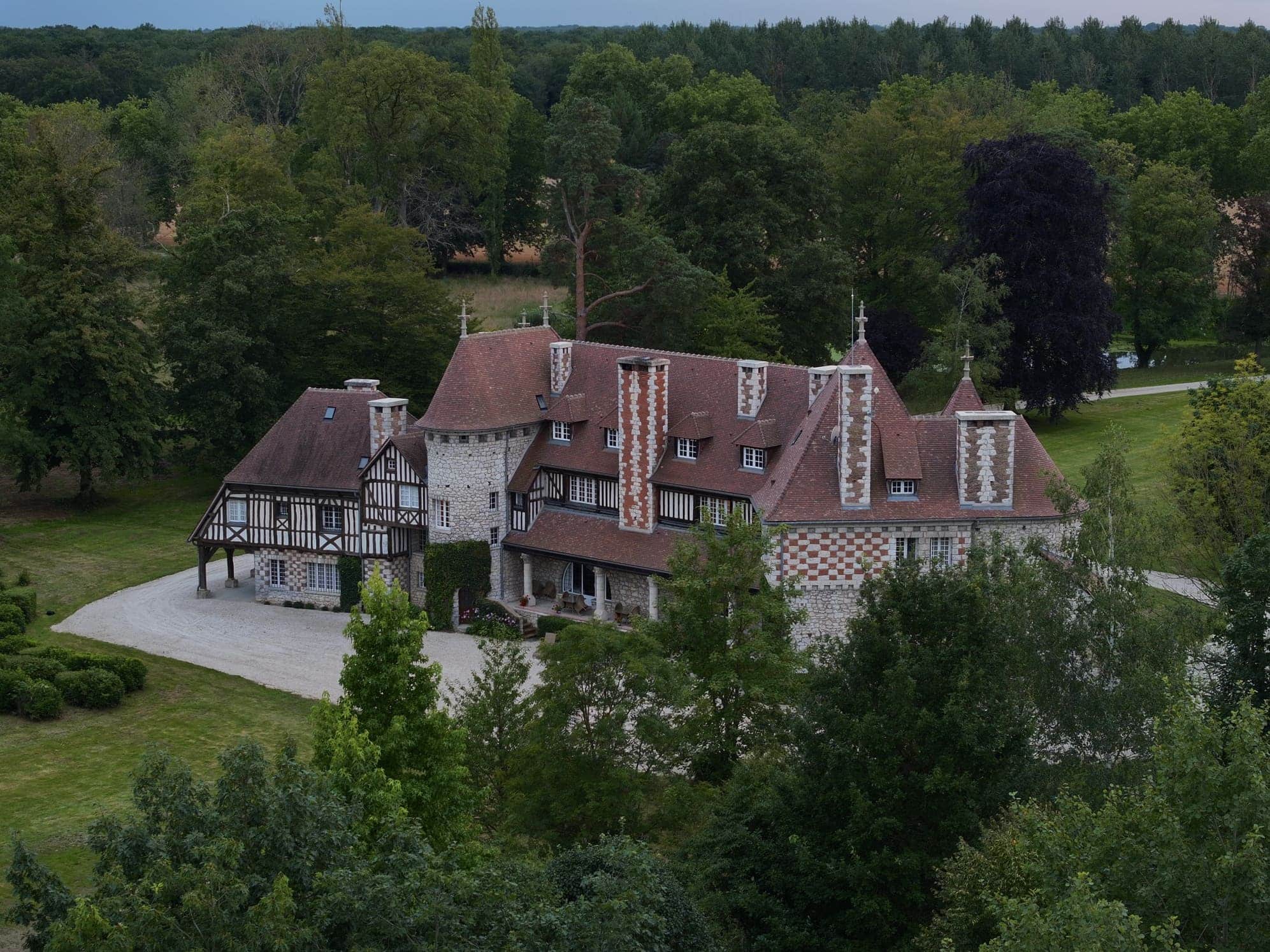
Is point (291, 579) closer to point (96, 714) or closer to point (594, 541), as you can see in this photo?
point (594, 541)

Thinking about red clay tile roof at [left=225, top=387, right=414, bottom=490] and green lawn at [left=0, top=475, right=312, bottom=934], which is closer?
green lawn at [left=0, top=475, right=312, bottom=934]

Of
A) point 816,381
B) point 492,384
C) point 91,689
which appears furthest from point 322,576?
point 816,381

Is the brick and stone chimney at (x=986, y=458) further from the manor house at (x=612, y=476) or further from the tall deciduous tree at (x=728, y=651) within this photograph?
the tall deciduous tree at (x=728, y=651)

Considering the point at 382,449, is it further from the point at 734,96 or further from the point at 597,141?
the point at 734,96

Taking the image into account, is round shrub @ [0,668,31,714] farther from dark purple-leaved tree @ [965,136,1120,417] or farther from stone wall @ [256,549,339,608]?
dark purple-leaved tree @ [965,136,1120,417]

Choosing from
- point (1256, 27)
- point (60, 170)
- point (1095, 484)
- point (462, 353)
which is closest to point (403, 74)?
point (60, 170)

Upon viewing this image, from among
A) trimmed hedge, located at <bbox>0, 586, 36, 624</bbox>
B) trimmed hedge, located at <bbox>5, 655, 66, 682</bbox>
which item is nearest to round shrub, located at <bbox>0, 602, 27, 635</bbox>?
trimmed hedge, located at <bbox>0, 586, 36, 624</bbox>
